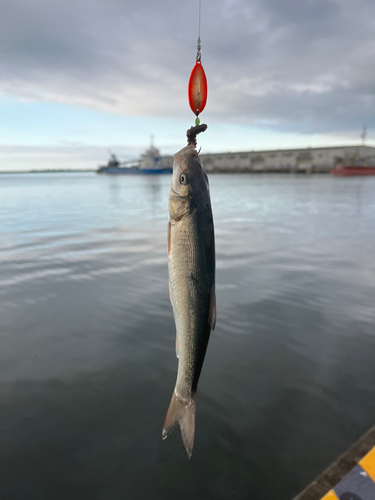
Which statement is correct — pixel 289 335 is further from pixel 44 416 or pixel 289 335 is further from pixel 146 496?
pixel 44 416

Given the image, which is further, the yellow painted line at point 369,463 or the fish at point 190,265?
the yellow painted line at point 369,463

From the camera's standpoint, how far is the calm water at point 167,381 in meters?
3.48

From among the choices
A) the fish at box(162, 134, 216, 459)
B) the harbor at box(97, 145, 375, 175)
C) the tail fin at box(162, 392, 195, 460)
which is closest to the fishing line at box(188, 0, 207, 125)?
the fish at box(162, 134, 216, 459)

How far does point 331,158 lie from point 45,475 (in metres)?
136

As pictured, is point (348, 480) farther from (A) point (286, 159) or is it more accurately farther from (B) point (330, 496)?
(A) point (286, 159)

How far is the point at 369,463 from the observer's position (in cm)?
298

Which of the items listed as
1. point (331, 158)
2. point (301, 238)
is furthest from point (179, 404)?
point (331, 158)

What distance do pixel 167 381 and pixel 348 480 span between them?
2.72m

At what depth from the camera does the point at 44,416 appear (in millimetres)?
4215

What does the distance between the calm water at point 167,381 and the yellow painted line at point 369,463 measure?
610 mm

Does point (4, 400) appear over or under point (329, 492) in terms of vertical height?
under

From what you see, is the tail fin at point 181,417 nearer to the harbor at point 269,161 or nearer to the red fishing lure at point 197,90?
the red fishing lure at point 197,90

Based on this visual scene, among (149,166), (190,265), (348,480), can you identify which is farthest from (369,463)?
(149,166)

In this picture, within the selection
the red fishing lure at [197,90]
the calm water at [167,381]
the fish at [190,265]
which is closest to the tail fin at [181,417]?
the fish at [190,265]
